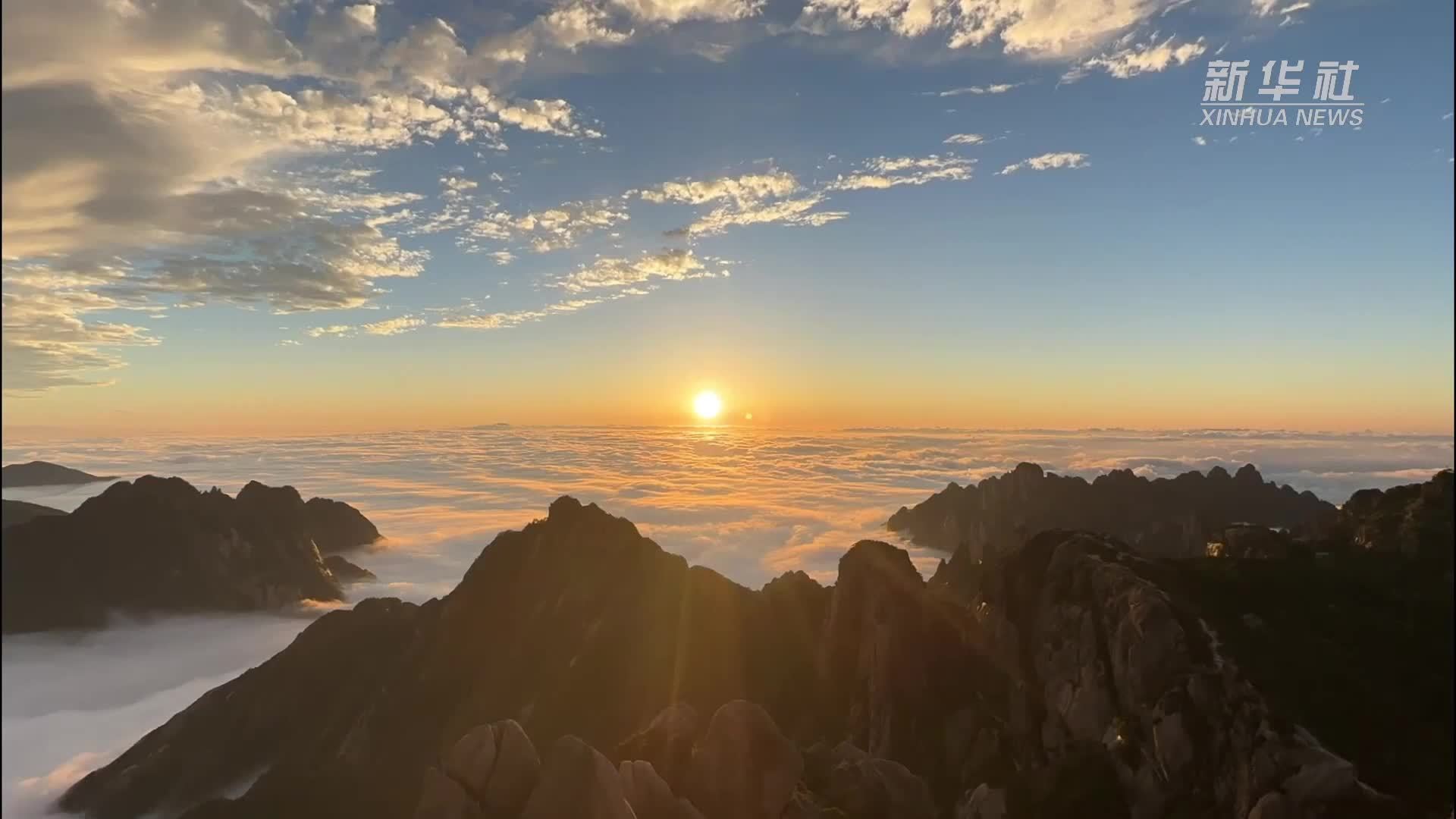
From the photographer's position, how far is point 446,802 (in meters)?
45.7

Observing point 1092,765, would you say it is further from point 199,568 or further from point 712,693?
point 199,568

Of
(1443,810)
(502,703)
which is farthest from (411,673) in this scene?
(1443,810)

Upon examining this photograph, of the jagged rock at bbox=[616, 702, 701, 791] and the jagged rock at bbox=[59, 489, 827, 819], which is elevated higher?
the jagged rock at bbox=[616, 702, 701, 791]

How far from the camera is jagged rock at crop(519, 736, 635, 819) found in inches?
1661

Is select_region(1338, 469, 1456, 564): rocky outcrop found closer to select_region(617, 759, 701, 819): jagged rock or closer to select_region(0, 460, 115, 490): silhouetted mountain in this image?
select_region(617, 759, 701, 819): jagged rock

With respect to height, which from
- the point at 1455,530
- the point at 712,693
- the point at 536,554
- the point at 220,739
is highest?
the point at 1455,530

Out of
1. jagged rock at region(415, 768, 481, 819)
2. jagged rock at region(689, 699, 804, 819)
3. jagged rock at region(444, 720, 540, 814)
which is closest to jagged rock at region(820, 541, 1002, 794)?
jagged rock at region(689, 699, 804, 819)

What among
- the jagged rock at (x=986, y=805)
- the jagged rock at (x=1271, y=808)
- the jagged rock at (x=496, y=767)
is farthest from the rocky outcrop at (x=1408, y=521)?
the jagged rock at (x=496, y=767)

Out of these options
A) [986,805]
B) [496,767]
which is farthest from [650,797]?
[986,805]

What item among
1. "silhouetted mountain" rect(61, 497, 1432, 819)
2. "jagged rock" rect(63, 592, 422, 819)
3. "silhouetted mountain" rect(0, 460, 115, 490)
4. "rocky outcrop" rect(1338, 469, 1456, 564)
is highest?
"rocky outcrop" rect(1338, 469, 1456, 564)

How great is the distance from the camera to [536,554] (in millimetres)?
157500

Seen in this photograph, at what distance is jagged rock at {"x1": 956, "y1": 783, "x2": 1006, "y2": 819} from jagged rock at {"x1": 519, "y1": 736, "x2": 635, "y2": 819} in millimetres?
26129

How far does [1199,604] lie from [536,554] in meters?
133

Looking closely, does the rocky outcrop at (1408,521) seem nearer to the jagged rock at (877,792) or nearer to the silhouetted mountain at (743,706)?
the silhouetted mountain at (743,706)
